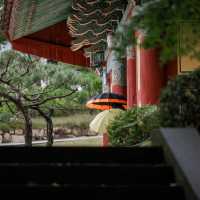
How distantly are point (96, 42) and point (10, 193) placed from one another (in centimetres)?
1044

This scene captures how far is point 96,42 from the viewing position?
1389cm

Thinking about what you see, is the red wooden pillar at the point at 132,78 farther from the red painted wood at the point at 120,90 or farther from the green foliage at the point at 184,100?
the green foliage at the point at 184,100

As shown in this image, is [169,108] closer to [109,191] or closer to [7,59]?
[109,191]

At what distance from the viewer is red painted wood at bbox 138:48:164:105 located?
9.39m

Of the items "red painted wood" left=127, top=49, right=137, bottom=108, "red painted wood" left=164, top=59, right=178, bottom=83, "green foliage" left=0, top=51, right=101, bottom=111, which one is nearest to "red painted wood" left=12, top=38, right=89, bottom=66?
"green foliage" left=0, top=51, right=101, bottom=111

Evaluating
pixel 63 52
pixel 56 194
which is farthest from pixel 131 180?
pixel 63 52

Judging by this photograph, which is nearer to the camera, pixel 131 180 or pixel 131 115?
pixel 131 180

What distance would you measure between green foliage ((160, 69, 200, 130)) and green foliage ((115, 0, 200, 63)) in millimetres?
2392

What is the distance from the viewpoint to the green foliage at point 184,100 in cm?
530

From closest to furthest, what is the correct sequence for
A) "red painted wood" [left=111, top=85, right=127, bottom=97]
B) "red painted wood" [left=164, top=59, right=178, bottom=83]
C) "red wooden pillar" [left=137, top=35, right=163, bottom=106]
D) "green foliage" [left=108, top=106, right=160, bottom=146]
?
1. "green foliage" [left=108, top=106, right=160, bottom=146]
2. "red wooden pillar" [left=137, top=35, right=163, bottom=106]
3. "red painted wood" [left=164, top=59, right=178, bottom=83]
4. "red painted wood" [left=111, top=85, right=127, bottom=97]

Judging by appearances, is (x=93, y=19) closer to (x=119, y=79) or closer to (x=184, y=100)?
(x=119, y=79)

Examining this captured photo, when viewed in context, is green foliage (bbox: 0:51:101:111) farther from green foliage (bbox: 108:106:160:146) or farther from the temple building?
green foliage (bbox: 108:106:160:146)

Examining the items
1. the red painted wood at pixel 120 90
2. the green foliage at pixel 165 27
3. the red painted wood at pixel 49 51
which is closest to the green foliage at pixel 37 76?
the red painted wood at pixel 49 51

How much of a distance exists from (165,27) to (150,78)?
22.0 ft
